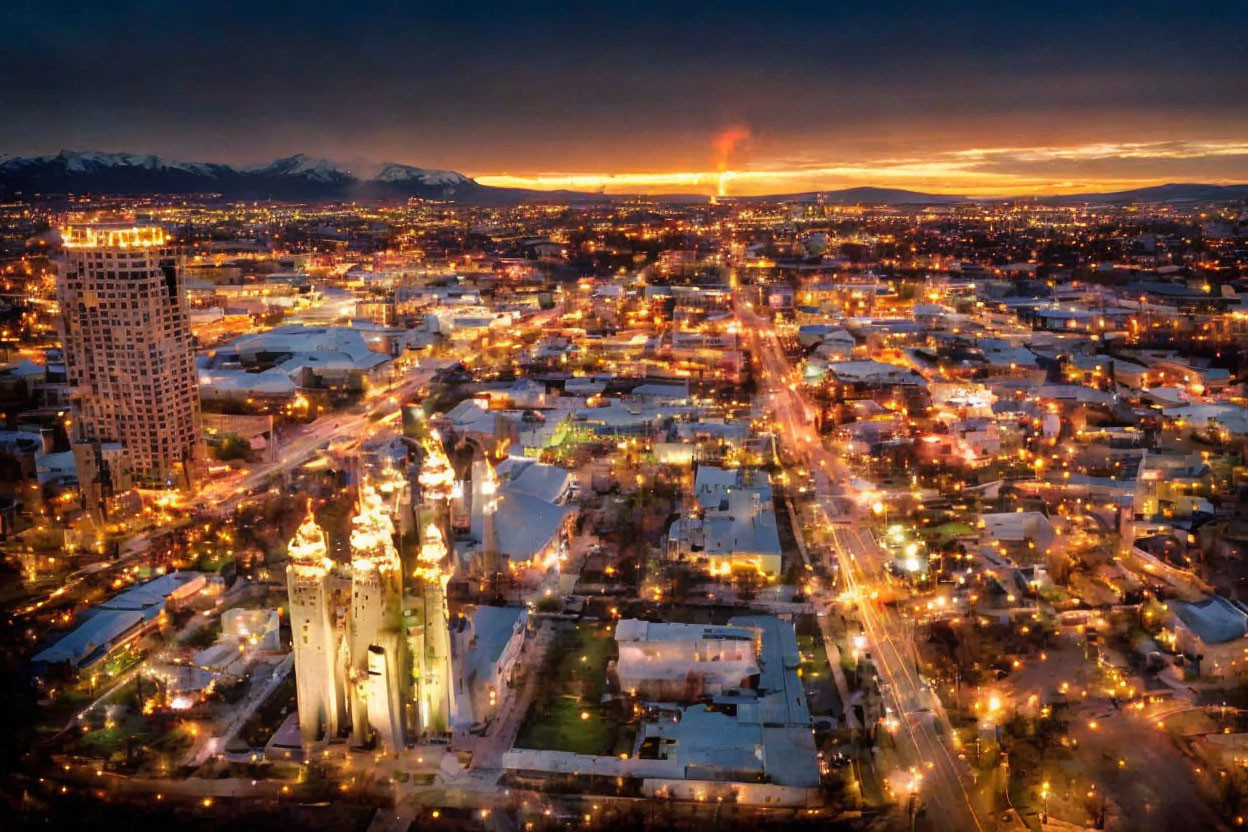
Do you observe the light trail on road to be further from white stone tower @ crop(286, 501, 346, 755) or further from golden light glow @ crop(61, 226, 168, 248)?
golden light glow @ crop(61, 226, 168, 248)

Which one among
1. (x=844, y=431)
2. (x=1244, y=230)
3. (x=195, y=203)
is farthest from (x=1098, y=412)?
(x=195, y=203)

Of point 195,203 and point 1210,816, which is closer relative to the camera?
point 1210,816

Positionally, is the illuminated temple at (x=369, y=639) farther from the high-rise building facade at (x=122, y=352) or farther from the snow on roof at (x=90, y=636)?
the high-rise building facade at (x=122, y=352)

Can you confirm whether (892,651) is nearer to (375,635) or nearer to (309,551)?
(375,635)

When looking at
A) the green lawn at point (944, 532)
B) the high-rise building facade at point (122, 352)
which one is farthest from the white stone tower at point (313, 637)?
the high-rise building facade at point (122, 352)

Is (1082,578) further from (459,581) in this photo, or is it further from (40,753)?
(40,753)

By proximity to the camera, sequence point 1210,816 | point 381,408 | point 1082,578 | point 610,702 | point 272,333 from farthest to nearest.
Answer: point 272,333 → point 381,408 → point 1082,578 → point 610,702 → point 1210,816

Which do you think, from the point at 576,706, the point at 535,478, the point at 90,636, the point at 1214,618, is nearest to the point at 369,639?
the point at 576,706

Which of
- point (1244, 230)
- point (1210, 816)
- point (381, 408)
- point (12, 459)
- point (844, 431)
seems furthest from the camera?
point (1244, 230)
